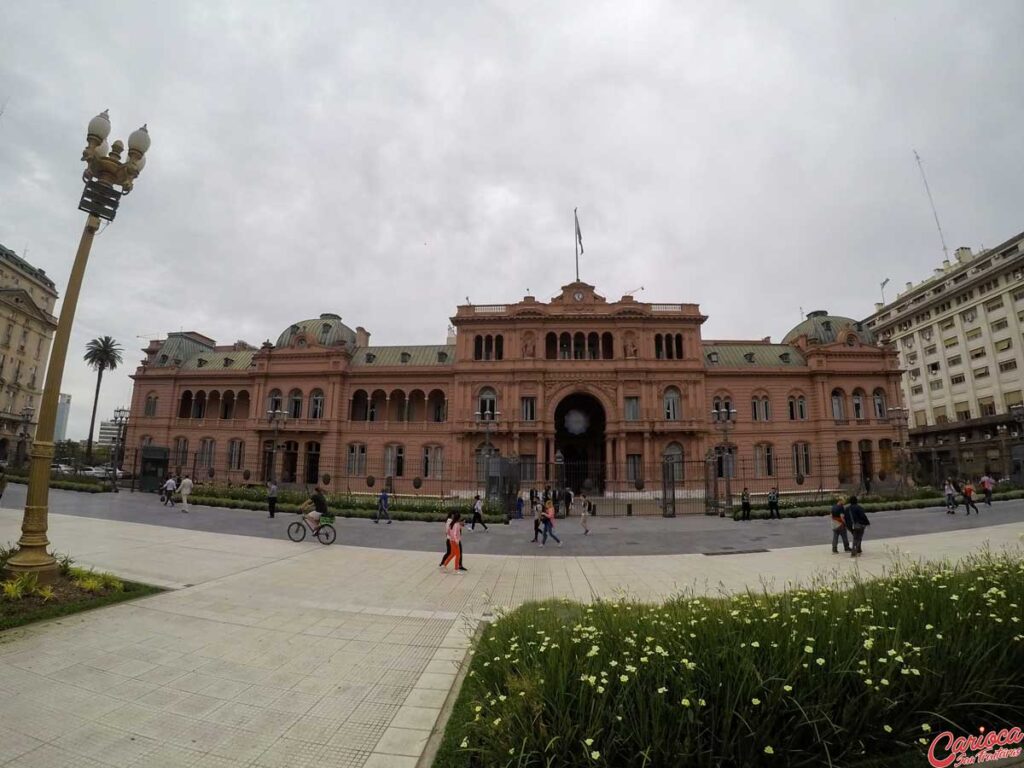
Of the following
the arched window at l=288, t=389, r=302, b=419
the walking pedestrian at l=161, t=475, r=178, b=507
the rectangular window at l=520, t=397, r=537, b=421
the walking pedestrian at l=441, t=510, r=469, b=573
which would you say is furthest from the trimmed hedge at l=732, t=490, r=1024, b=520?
the arched window at l=288, t=389, r=302, b=419

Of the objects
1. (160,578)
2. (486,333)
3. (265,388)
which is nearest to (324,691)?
(160,578)

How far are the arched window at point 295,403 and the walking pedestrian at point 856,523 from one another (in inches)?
1698

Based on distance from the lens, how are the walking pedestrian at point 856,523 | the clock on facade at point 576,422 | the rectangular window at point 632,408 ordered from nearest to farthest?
the walking pedestrian at point 856,523 < the rectangular window at point 632,408 < the clock on facade at point 576,422

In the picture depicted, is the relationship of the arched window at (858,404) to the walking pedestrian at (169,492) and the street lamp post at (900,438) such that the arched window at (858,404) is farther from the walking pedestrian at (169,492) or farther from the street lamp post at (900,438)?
the walking pedestrian at (169,492)

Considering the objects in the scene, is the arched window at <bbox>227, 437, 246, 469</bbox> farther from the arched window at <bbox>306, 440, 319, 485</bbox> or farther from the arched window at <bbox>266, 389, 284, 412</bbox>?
the arched window at <bbox>306, 440, 319, 485</bbox>

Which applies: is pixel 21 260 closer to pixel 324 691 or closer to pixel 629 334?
pixel 629 334

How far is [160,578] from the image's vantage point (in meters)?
9.90

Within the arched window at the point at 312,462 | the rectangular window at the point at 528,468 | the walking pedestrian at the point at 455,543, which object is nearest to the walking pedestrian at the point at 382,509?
the walking pedestrian at the point at 455,543

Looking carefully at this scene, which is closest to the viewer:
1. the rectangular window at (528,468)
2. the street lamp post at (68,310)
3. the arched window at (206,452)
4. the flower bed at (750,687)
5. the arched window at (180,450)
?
the flower bed at (750,687)

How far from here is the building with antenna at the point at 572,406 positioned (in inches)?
1559

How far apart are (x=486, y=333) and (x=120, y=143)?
33649mm

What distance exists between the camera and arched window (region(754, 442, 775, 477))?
131 ft

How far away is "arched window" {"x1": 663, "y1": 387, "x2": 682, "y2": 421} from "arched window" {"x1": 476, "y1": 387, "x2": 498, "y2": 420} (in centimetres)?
1490

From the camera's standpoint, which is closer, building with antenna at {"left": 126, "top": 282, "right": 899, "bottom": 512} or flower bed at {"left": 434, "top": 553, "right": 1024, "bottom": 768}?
flower bed at {"left": 434, "top": 553, "right": 1024, "bottom": 768}
